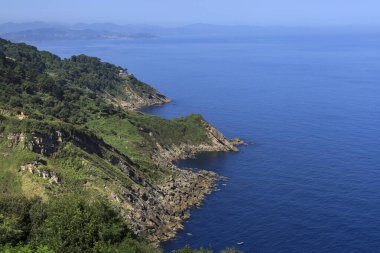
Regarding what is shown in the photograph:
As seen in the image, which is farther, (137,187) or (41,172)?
(137,187)

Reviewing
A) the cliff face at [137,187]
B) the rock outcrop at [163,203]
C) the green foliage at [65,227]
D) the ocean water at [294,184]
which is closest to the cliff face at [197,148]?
the ocean water at [294,184]

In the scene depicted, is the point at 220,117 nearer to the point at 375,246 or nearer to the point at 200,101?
the point at 200,101

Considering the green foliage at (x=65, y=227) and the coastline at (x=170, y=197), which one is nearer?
the green foliage at (x=65, y=227)

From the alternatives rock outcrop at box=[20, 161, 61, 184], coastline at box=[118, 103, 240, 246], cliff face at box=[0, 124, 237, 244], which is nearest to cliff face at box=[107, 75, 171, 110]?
coastline at box=[118, 103, 240, 246]

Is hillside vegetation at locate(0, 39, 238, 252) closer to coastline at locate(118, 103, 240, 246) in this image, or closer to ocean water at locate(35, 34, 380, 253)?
coastline at locate(118, 103, 240, 246)

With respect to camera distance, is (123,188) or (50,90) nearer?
(123,188)

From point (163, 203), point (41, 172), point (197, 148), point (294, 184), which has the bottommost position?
point (163, 203)

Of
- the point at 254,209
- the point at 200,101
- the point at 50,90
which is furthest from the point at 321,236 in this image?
the point at 200,101

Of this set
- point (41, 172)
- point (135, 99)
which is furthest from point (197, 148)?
point (135, 99)

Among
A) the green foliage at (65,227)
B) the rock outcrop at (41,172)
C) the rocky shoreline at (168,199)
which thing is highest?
the green foliage at (65,227)

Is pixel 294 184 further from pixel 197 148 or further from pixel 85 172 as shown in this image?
pixel 85 172

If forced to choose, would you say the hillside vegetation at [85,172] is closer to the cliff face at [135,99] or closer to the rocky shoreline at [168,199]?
the rocky shoreline at [168,199]
